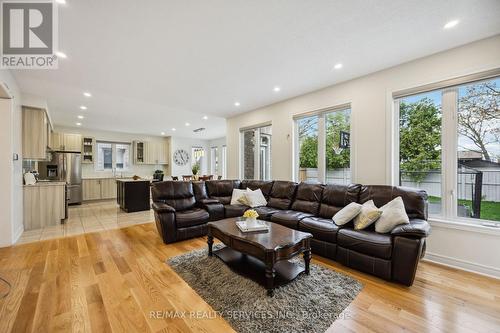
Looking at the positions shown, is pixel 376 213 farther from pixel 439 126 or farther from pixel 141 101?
pixel 141 101

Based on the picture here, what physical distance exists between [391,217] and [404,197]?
0.45 meters

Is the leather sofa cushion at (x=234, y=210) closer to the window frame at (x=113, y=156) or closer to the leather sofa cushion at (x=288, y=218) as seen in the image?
the leather sofa cushion at (x=288, y=218)

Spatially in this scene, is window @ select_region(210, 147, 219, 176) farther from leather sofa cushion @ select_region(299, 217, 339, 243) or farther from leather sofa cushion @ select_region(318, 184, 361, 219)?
leather sofa cushion @ select_region(299, 217, 339, 243)

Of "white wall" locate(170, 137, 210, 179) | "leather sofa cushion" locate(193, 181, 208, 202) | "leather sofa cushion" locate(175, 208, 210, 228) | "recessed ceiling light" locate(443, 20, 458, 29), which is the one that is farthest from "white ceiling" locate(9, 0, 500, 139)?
"white wall" locate(170, 137, 210, 179)

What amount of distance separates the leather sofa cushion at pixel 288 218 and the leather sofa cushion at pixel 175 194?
1.83 meters

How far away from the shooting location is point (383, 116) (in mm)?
3260

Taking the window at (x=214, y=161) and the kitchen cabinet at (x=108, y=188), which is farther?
the window at (x=214, y=161)

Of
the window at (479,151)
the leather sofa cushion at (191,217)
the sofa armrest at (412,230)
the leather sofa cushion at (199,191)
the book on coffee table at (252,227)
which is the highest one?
the window at (479,151)

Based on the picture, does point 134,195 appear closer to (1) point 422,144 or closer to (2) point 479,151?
(1) point 422,144

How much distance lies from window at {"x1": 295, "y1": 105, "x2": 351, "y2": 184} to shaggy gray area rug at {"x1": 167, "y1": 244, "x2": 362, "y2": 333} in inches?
77.6

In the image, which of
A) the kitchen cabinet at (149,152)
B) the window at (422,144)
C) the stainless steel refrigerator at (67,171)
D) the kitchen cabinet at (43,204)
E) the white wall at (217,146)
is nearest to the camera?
the window at (422,144)

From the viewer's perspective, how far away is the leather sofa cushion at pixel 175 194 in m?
4.05

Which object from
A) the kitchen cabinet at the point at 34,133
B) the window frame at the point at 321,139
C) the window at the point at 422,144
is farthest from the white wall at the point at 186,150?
the window at the point at 422,144

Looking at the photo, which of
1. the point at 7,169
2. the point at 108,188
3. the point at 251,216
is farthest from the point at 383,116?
the point at 108,188
